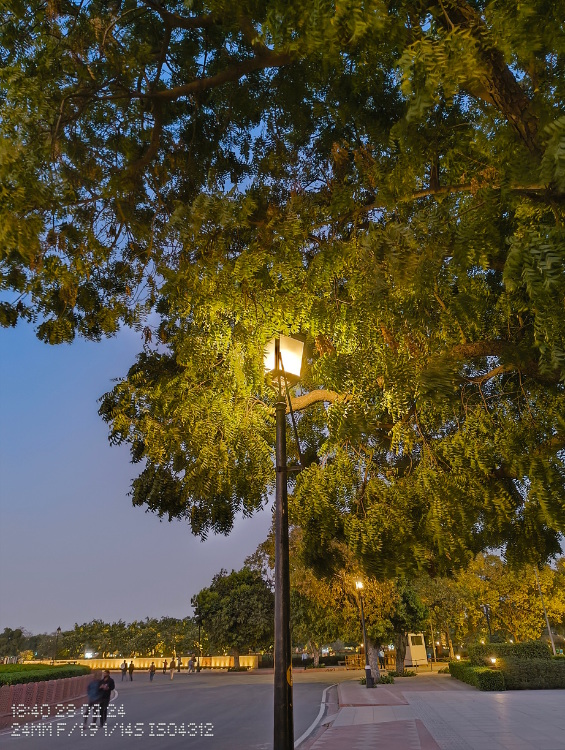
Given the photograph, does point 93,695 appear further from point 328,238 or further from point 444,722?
point 328,238

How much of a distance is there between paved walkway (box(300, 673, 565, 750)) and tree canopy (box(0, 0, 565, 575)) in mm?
3324

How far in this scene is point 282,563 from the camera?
5.49 m

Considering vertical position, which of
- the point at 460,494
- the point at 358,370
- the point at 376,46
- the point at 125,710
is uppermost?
the point at 376,46

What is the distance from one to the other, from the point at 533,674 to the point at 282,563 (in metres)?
26.1

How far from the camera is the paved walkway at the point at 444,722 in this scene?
10.7m

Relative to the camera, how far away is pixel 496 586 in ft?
145

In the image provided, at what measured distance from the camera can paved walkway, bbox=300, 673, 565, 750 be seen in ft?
35.2

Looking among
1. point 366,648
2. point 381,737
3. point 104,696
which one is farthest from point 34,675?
point 366,648

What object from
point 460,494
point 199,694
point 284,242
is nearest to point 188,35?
point 284,242

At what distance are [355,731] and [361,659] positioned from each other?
44.3 m

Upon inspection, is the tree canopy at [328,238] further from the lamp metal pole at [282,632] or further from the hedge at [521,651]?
the hedge at [521,651]

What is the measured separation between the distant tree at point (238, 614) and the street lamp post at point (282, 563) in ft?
170

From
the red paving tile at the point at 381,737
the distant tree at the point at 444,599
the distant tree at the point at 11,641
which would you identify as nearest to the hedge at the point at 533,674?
the distant tree at the point at 444,599

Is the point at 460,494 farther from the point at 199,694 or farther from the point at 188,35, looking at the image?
the point at 199,694
